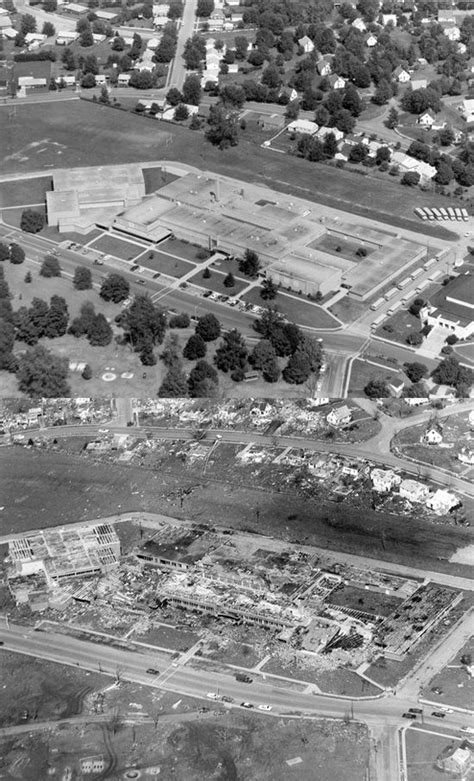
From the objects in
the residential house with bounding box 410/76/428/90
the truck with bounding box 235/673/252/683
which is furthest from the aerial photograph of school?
the residential house with bounding box 410/76/428/90

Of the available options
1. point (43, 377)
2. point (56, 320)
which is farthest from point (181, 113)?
point (43, 377)

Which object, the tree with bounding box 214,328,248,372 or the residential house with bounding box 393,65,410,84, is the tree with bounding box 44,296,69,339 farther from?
the residential house with bounding box 393,65,410,84

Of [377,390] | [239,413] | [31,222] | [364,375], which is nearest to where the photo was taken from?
[239,413]

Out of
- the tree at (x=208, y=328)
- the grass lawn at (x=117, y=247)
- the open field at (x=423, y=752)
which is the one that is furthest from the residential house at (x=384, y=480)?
the grass lawn at (x=117, y=247)

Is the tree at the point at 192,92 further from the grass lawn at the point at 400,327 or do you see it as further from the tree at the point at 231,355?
the tree at the point at 231,355

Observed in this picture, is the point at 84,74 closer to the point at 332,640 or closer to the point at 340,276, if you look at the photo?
the point at 340,276

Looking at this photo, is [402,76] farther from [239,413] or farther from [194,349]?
[239,413]

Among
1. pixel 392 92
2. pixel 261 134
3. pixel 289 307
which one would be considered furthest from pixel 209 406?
pixel 392 92
